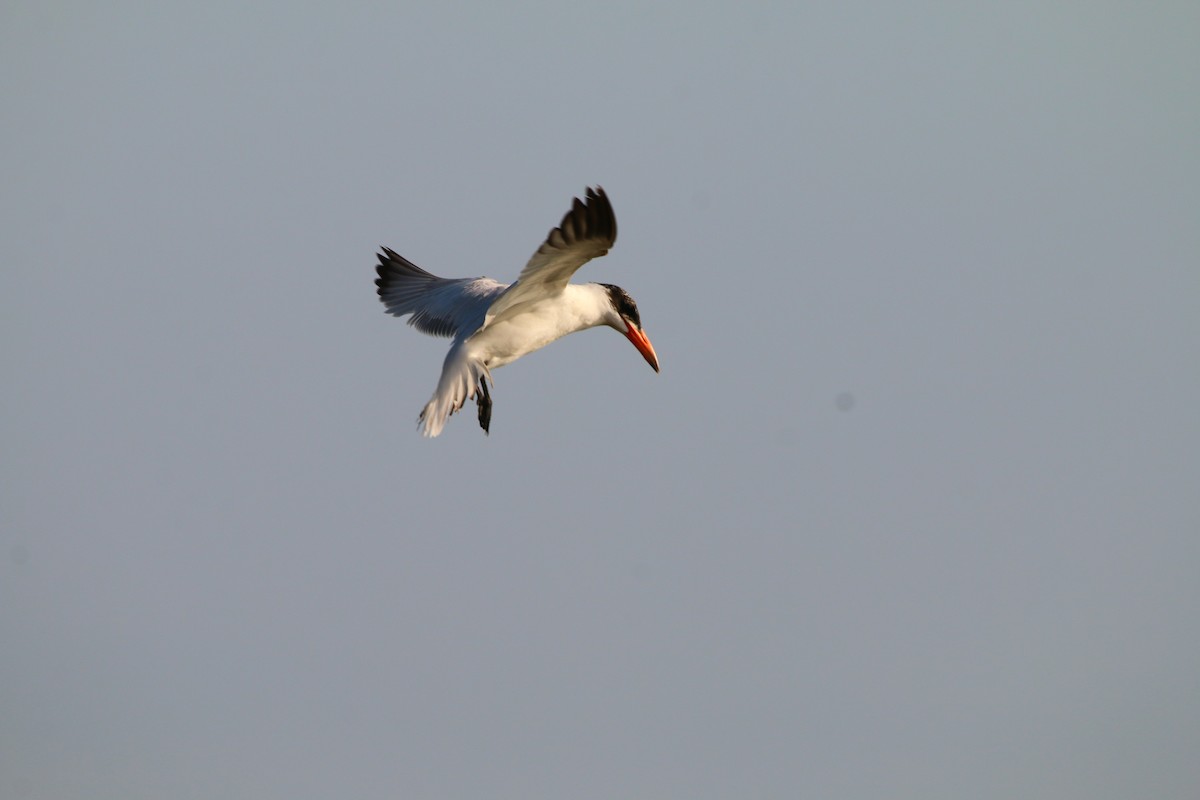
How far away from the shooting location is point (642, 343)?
19.0 metres

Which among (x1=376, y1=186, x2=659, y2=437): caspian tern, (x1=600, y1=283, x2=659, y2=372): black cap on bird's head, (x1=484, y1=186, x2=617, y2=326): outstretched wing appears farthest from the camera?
(x1=600, y1=283, x2=659, y2=372): black cap on bird's head

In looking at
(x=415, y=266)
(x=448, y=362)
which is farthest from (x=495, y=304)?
(x=415, y=266)

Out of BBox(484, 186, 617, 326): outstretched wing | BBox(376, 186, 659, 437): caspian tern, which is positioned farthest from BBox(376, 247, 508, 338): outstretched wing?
BBox(484, 186, 617, 326): outstretched wing

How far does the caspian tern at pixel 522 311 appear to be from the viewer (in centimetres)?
1544

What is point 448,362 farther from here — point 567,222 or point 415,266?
point 415,266

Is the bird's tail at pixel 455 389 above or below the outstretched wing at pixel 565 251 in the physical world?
below

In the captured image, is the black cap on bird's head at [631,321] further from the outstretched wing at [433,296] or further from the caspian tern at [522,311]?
the outstretched wing at [433,296]

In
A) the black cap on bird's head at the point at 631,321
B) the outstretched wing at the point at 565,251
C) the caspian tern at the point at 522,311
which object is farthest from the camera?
the black cap on bird's head at the point at 631,321

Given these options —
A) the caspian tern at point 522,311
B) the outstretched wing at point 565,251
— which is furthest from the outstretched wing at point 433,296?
the outstretched wing at point 565,251

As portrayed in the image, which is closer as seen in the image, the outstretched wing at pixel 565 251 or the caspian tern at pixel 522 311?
the outstretched wing at pixel 565 251

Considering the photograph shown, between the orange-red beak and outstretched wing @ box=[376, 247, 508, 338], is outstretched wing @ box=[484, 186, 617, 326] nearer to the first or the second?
outstretched wing @ box=[376, 247, 508, 338]

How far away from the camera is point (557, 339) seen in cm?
1783

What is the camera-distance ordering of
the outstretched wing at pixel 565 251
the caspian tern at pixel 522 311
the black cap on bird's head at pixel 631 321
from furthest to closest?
1. the black cap on bird's head at pixel 631 321
2. the caspian tern at pixel 522 311
3. the outstretched wing at pixel 565 251

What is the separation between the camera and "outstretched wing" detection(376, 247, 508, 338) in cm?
1866
